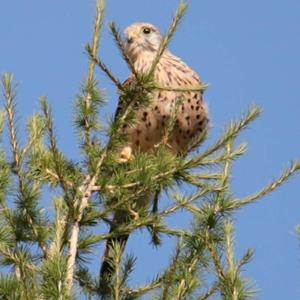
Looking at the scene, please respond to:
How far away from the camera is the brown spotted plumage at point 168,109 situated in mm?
6922

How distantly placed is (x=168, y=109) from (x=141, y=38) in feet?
3.78

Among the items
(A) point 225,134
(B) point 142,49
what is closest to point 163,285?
(A) point 225,134

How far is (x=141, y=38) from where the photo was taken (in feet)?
25.9

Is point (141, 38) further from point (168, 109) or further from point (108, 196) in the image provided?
point (108, 196)

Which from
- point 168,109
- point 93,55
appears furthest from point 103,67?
point 168,109

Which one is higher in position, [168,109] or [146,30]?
[146,30]

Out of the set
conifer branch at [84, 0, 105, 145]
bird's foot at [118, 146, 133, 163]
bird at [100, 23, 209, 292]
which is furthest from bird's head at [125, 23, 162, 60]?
conifer branch at [84, 0, 105, 145]

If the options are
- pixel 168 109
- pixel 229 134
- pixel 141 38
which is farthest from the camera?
pixel 141 38

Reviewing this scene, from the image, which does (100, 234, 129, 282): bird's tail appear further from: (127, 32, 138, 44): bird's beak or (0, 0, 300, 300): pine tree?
(127, 32, 138, 44): bird's beak

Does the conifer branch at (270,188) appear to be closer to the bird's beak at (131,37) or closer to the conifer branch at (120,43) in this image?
the conifer branch at (120,43)

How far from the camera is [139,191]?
15.6ft

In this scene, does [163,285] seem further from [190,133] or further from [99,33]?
[190,133]

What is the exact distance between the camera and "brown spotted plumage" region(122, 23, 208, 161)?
6922 millimetres

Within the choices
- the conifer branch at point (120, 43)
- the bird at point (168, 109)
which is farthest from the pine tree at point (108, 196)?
the bird at point (168, 109)
